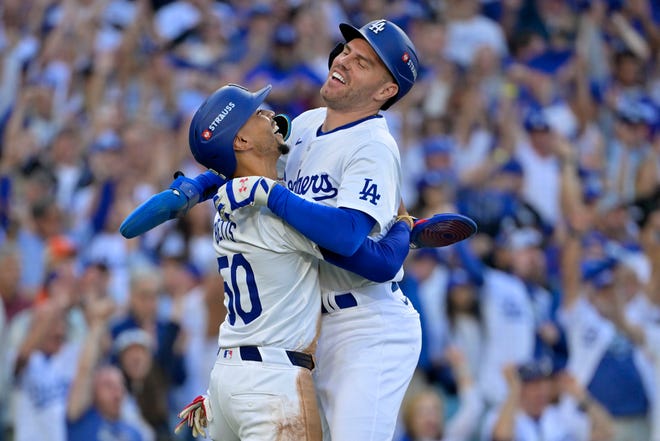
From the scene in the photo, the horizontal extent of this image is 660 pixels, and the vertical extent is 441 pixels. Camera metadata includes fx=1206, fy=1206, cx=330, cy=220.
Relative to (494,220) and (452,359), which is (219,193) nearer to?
(452,359)

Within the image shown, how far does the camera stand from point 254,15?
11281 millimetres

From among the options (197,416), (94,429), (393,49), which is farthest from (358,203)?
(94,429)

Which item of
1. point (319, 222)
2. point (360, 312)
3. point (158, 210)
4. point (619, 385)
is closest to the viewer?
point (319, 222)

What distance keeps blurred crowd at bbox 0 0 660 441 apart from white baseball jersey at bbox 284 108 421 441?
3.28 metres

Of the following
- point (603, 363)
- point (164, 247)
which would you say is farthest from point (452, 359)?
point (164, 247)

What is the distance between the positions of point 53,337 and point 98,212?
1746mm

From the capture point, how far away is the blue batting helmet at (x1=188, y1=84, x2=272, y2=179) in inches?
178

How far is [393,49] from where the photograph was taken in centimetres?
471

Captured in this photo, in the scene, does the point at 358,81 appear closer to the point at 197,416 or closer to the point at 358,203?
the point at 358,203

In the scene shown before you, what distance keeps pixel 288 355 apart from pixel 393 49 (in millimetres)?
1255

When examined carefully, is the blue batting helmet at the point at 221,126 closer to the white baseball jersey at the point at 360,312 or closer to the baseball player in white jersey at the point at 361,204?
the baseball player in white jersey at the point at 361,204

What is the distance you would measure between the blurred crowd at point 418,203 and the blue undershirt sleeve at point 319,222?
370cm

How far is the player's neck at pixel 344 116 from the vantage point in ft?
15.7

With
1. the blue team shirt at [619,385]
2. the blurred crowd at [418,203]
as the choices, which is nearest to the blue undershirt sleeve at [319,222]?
the blurred crowd at [418,203]
